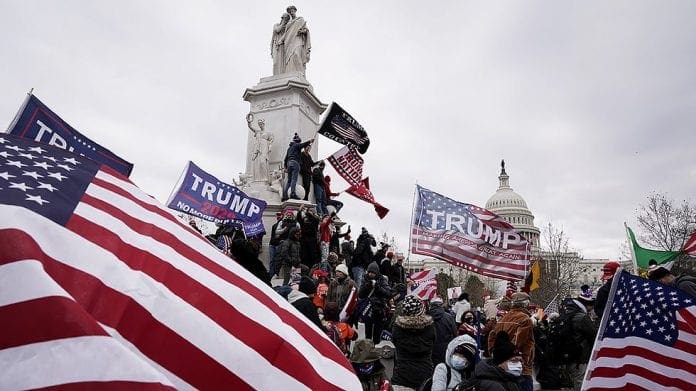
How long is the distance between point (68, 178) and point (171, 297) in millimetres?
791

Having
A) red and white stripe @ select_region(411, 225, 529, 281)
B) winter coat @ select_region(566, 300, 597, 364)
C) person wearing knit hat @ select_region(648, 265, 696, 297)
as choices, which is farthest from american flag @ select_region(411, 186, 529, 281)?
person wearing knit hat @ select_region(648, 265, 696, 297)

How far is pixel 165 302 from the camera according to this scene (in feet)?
6.75

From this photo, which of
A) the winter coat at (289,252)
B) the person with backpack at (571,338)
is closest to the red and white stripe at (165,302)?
the person with backpack at (571,338)

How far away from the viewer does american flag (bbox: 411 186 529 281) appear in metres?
9.04

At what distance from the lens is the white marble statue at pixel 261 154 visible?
58.3 ft

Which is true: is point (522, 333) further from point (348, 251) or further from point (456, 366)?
point (348, 251)

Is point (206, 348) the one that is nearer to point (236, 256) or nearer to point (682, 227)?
point (236, 256)

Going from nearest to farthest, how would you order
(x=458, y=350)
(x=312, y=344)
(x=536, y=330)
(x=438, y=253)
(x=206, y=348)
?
(x=206, y=348)
(x=312, y=344)
(x=458, y=350)
(x=536, y=330)
(x=438, y=253)

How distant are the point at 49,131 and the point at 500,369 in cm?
453

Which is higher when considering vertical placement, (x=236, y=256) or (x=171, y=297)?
(x=236, y=256)

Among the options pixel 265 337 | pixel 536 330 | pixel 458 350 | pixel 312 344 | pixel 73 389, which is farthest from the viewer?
pixel 536 330

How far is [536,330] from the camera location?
27.5 ft

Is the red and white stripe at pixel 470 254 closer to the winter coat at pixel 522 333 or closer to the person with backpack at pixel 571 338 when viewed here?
the person with backpack at pixel 571 338

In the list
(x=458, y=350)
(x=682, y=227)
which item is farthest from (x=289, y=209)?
(x=682, y=227)
